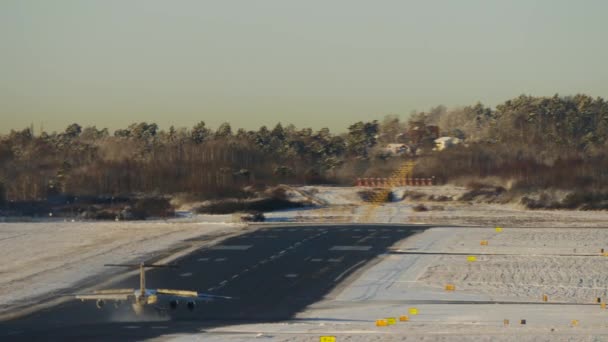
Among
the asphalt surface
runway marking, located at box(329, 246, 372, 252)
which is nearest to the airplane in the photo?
the asphalt surface

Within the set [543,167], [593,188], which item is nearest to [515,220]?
[593,188]

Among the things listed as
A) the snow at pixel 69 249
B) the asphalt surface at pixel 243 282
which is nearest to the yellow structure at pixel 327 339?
the asphalt surface at pixel 243 282

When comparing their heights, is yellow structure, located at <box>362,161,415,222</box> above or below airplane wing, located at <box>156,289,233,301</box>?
above

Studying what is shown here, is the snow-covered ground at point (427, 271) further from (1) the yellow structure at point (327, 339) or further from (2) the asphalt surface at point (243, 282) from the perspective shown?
(2) the asphalt surface at point (243, 282)

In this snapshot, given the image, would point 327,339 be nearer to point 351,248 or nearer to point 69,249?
point 351,248

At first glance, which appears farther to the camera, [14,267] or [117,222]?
[117,222]

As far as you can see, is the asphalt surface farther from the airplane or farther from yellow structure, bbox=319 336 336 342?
yellow structure, bbox=319 336 336 342

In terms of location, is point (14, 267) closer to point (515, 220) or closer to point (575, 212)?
point (515, 220)
